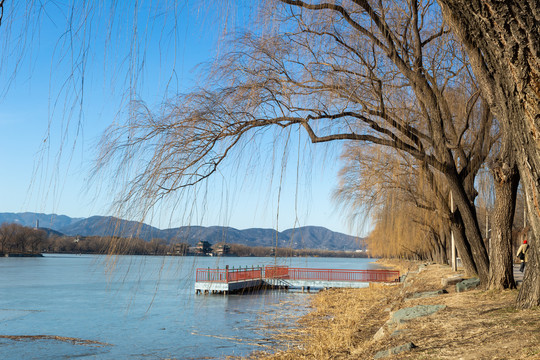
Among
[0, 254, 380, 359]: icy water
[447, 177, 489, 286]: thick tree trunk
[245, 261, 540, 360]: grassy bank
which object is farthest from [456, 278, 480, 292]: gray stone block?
[0, 254, 380, 359]: icy water

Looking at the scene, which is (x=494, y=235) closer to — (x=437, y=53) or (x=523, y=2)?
(x=437, y=53)

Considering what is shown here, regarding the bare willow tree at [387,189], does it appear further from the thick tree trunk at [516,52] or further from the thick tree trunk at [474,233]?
the thick tree trunk at [516,52]

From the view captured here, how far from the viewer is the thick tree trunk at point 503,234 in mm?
7973

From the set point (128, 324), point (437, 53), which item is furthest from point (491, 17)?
point (128, 324)

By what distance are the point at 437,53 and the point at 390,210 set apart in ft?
9.11

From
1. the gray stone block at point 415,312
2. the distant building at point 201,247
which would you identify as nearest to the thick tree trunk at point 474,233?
the gray stone block at point 415,312

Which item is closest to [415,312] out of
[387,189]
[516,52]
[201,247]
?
[387,189]

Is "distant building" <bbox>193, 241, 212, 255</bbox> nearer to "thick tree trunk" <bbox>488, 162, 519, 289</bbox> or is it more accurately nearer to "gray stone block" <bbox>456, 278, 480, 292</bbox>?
"thick tree trunk" <bbox>488, 162, 519, 289</bbox>

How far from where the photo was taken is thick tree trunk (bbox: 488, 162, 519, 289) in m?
7.97

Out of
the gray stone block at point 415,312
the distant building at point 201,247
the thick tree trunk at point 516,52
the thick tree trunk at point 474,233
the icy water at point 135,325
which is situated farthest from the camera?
the icy water at point 135,325

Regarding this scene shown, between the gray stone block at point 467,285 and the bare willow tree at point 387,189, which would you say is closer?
the bare willow tree at point 387,189

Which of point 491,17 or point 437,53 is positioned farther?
point 437,53

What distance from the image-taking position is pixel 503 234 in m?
8.20

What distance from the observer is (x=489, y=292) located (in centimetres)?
798
